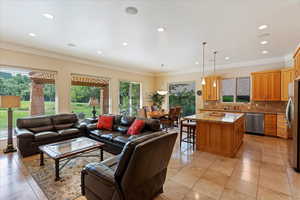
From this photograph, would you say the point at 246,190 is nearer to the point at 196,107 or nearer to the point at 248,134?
Answer: the point at 248,134

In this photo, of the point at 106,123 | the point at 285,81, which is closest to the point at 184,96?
the point at 285,81

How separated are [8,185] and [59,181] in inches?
30.1

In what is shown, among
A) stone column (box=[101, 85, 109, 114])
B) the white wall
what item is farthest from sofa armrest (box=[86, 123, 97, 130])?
stone column (box=[101, 85, 109, 114])

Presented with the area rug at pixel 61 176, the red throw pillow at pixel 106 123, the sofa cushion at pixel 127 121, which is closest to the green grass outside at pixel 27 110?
the red throw pillow at pixel 106 123

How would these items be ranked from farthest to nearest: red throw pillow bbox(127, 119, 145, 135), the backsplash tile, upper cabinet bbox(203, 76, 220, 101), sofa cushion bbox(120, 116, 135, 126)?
upper cabinet bbox(203, 76, 220, 101), the backsplash tile, sofa cushion bbox(120, 116, 135, 126), red throw pillow bbox(127, 119, 145, 135)

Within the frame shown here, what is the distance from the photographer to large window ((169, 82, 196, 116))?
748 centimetres

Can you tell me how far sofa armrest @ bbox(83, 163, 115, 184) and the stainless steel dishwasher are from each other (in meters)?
5.63

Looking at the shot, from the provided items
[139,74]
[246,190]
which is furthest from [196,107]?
[246,190]

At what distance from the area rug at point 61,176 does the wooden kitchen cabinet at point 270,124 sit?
5747 millimetres

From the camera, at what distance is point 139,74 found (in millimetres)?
7758

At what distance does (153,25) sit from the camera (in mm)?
2992

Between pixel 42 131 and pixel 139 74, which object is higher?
pixel 139 74

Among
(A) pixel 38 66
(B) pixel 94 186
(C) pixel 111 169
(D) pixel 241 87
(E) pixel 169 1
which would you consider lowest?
(B) pixel 94 186

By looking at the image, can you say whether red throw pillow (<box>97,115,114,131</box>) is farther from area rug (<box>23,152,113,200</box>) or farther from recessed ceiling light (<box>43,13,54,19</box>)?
recessed ceiling light (<box>43,13,54,19</box>)
